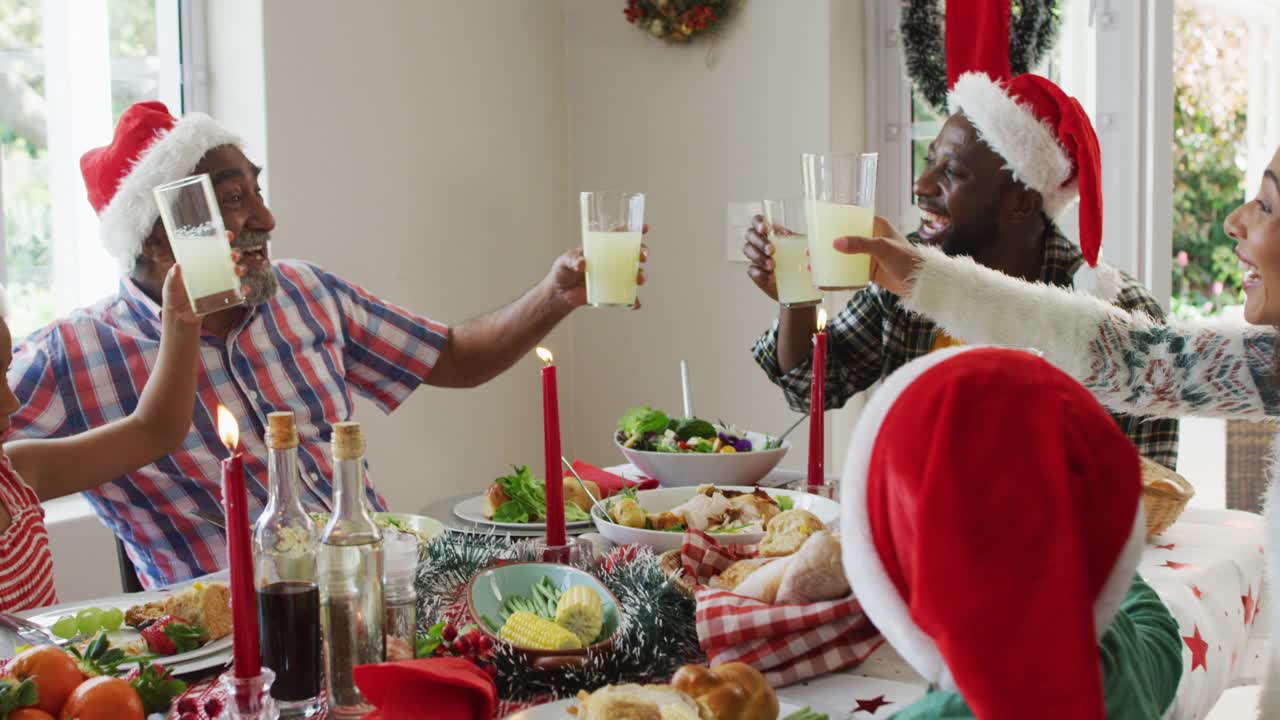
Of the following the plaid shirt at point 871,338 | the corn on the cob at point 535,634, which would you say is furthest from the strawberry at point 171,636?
the plaid shirt at point 871,338

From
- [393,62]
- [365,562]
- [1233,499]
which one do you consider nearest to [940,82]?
[393,62]

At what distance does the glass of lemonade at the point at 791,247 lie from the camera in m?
1.74

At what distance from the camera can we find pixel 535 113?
3814 millimetres

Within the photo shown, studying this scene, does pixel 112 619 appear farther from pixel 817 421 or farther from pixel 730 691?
pixel 817 421

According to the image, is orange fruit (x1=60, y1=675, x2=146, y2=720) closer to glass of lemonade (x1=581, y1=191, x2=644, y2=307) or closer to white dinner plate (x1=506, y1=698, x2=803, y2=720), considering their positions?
white dinner plate (x1=506, y1=698, x2=803, y2=720)

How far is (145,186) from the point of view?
81.8 inches

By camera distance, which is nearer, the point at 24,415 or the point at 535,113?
the point at 24,415

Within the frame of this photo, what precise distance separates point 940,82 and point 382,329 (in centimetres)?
183

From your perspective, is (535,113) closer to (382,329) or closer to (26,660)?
(382,329)

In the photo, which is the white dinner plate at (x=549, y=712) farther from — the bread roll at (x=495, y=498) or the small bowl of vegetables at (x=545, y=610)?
the bread roll at (x=495, y=498)

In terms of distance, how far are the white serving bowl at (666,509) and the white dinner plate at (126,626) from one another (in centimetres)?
46

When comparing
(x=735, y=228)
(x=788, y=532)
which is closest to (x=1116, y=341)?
(x=788, y=532)

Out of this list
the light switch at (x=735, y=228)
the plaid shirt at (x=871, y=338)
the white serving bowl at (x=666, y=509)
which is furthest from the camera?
the light switch at (x=735, y=228)

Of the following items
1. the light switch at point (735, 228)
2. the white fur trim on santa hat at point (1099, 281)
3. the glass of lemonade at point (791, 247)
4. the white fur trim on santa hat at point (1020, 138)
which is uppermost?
the white fur trim on santa hat at point (1020, 138)
